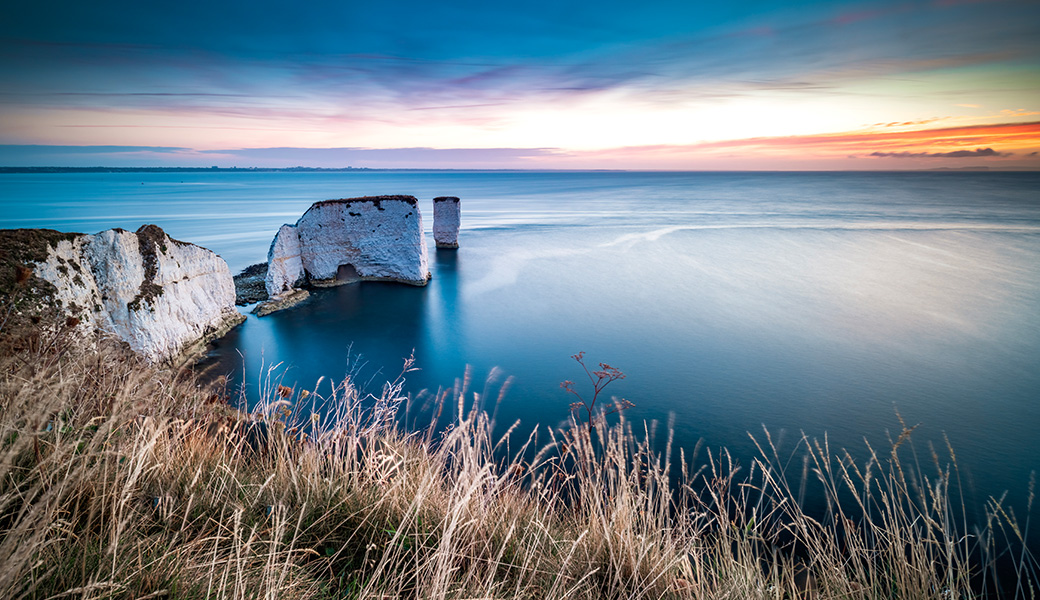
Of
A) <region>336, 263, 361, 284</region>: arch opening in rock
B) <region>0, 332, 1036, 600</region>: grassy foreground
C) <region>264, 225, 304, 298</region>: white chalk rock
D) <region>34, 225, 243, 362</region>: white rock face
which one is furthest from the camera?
<region>336, 263, 361, 284</region>: arch opening in rock

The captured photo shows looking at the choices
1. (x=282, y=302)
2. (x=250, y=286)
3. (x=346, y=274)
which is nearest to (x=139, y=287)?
(x=282, y=302)

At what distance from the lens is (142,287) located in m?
7.57

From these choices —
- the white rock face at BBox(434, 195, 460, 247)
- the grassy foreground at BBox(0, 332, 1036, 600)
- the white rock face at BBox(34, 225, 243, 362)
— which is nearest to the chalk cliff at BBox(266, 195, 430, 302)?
the white rock face at BBox(34, 225, 243, 362)

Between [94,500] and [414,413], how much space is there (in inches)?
213

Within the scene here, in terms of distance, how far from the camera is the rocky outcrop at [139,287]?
6.25 metres

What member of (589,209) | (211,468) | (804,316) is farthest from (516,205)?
(211,468)

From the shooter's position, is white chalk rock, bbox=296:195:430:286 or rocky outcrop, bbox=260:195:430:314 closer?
rocky outcrop, bbox=260:195:430:314

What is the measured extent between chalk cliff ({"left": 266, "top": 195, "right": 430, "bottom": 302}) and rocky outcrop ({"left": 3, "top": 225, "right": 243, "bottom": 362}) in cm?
387

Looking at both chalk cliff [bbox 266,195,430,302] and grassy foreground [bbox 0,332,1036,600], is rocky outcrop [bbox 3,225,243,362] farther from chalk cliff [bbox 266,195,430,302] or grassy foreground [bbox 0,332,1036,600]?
grassy foreground [bbox 0,332,1036,600]

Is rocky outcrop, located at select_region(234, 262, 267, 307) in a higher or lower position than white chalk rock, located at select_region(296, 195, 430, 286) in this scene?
lower

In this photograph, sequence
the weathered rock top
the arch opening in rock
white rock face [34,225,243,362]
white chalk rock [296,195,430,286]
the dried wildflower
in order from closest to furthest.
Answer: the dried wildflower → white rock face [34,225,243,362] → white chalk rock [296,195,430,286] → the weathered rock top → the arch opening in rock

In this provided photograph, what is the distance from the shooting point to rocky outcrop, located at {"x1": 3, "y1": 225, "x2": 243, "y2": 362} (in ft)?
20.5

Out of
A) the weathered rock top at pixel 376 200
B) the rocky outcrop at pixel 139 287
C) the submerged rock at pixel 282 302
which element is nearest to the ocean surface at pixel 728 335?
the submerged rock at pixel 282 302

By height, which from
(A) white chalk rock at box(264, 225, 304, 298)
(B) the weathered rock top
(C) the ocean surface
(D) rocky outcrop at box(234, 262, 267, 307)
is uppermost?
(B) the weathered rock top
